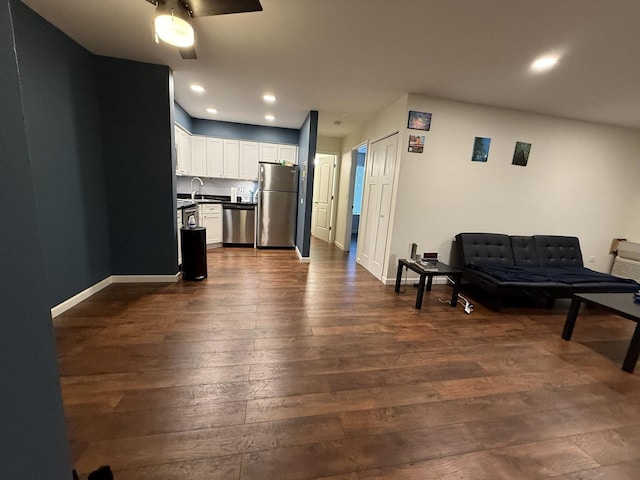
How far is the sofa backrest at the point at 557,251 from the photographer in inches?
153

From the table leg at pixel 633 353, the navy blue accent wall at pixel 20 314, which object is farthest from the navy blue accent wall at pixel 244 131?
the table leg at pixel 633 353

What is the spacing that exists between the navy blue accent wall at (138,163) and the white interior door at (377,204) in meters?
2.87

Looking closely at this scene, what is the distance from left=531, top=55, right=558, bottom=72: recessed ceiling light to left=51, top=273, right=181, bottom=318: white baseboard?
4.55 m

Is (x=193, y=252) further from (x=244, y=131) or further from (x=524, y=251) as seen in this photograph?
(x=524, y=251)

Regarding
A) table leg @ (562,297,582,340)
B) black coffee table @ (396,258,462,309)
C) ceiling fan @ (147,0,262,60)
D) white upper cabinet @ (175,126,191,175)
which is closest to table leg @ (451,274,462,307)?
black coffee table @ (396,258,462,309)

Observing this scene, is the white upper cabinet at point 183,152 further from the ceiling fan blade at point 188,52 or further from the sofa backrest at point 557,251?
the sofa backrest at point 557,251

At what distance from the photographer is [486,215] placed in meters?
3.89

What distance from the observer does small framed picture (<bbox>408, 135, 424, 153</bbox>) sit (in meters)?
3.43

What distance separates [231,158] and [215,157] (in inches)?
12.4

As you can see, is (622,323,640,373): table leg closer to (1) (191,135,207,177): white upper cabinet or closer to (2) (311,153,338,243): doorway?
(2) (311,153,338,243): doorway

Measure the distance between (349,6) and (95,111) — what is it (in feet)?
9.47

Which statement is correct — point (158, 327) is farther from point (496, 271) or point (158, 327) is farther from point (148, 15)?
point (496, 271)

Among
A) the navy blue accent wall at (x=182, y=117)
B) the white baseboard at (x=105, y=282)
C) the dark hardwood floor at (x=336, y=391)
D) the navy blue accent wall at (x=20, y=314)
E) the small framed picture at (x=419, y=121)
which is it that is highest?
the navy blue accent wall at (x=182, y=117)

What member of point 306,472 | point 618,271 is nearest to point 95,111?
point 306,472
